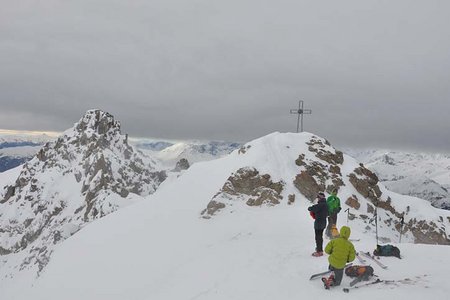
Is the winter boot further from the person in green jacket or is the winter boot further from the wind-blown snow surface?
the wind-blown snow surface

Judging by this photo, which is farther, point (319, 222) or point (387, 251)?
point (319, 222)

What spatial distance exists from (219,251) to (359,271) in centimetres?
1044

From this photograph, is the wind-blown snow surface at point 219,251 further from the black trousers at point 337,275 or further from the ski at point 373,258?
the black trousers at point 337,275

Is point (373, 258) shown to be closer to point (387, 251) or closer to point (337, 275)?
point (387, 251)

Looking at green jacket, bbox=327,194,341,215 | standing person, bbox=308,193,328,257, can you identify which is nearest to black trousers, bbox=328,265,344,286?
standing person, bbox=308,193,328,257

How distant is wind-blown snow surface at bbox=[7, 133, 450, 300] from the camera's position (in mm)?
15430

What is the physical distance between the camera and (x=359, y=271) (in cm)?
1456

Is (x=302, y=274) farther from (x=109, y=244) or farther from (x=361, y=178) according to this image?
(x=361, y=178)

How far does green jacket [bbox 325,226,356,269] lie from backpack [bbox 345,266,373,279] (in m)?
0.70

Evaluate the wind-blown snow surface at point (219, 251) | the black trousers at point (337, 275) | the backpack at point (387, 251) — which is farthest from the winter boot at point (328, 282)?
the backpack at point (387, 251)

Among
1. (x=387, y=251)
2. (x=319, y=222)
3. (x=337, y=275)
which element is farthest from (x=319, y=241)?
(x=337, y=275)

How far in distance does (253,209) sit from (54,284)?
20.2 metres

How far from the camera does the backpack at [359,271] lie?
14.5 metres

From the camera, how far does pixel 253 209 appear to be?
118 feet
